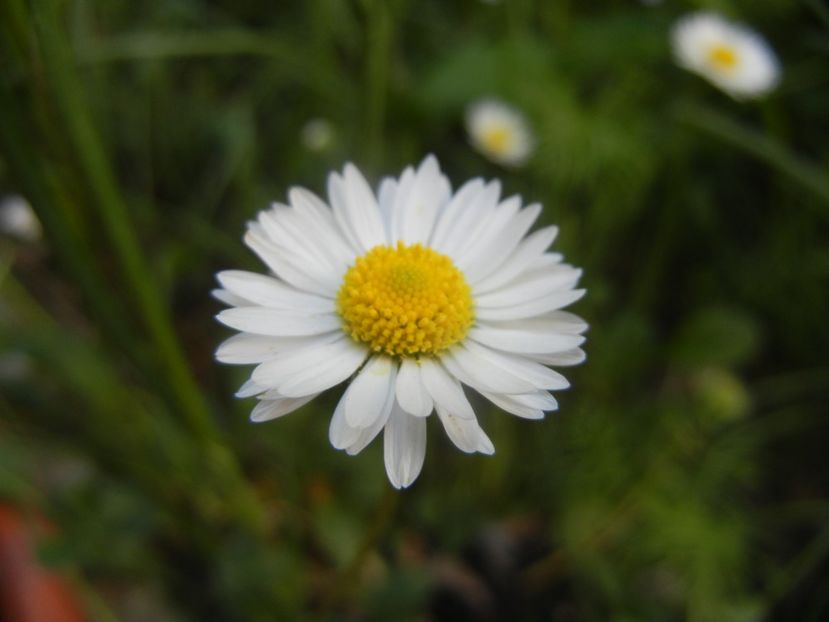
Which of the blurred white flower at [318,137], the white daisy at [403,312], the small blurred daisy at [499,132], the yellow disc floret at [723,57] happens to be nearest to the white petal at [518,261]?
the white daisy at [403,312]

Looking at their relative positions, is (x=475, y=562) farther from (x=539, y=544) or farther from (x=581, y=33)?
(x=581, y=33)

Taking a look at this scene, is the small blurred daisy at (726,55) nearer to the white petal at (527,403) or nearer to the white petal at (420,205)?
the white petal at (420,205)

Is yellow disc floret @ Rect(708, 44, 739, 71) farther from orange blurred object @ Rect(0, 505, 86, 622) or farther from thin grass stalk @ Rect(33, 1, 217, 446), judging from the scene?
orange blurred object @ Rect(0, 505, 86, 622)

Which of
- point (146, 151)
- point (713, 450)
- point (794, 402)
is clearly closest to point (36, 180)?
point (146, 151)

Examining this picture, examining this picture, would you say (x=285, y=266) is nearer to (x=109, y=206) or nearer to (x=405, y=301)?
(x=405, y=301)

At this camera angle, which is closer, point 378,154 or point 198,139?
point 378,154

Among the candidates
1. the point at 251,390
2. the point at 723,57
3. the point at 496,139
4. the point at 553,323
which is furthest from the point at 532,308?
the point at 723,57
